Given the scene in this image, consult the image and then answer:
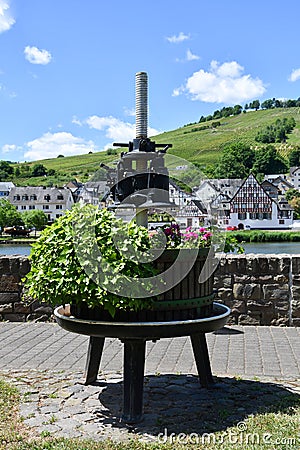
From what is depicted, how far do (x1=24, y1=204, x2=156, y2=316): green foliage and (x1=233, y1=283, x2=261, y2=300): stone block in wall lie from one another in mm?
4371

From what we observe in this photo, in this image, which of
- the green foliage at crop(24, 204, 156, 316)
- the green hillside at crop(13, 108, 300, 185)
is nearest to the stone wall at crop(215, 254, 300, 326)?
the green foliage at crop(24, 204, 156, 316)

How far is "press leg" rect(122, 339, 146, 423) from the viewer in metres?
5.07

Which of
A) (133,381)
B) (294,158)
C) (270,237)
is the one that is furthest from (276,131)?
(133,381)

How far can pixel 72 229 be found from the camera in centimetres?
516

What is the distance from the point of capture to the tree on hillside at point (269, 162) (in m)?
120

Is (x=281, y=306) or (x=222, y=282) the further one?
(x=222, y=282)

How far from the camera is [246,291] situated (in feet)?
29.9

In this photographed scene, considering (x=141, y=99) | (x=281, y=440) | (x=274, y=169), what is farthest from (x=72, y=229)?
(x=274, y=169)

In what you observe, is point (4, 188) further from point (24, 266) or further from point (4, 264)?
point (24, 266)

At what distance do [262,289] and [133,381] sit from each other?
4355mm

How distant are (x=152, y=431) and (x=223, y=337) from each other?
364cm

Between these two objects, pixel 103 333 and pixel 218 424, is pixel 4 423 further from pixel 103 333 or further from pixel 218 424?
pixel 218 424

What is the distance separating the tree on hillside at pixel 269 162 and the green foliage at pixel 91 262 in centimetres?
11061

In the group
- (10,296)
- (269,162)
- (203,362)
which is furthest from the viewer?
(269,162)
